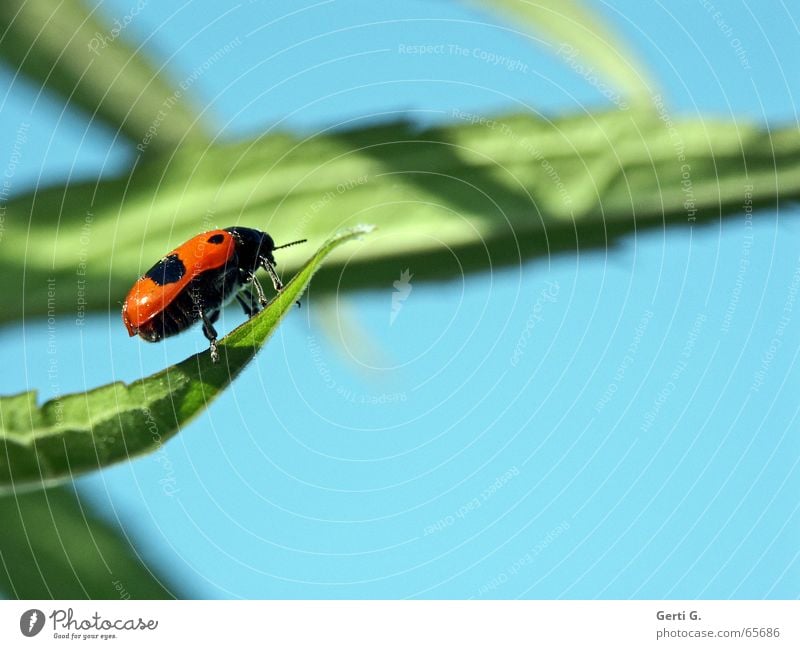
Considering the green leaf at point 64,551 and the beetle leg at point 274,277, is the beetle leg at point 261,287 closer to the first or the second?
the beetle leg at point 274,277

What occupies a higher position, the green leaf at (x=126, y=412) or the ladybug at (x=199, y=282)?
the ladybug at (x=199, y=282)

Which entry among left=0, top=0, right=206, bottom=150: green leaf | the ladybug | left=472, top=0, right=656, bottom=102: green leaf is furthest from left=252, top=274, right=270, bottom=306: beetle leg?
left=472, top=0, right=656, bottom=102: green leaf

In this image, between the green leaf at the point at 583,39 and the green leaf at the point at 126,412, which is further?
the green leaf at the point at 583,39

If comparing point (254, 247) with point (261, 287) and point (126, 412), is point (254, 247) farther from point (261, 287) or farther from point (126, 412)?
point (126, 412)

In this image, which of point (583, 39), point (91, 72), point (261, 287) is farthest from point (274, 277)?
point (583, 39)

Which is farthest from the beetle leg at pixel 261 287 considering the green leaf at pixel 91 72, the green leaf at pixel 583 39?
the green leaf at pixel 583 39

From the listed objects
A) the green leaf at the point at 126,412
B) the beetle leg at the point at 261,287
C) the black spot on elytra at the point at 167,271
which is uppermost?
the black spot on elytra at the point at 167,271
